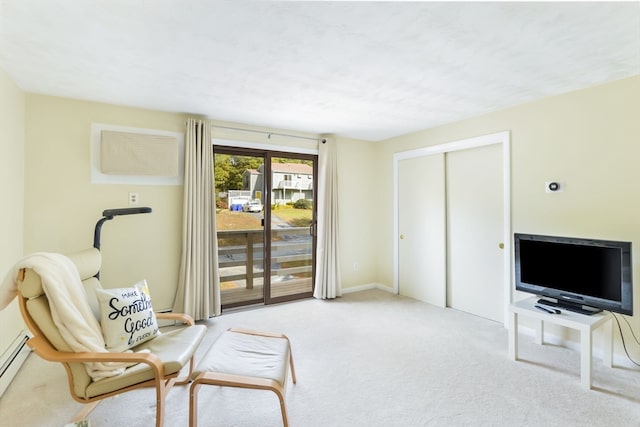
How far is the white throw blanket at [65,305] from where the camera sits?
163cm

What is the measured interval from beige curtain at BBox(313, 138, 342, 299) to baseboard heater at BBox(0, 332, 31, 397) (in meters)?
3.09

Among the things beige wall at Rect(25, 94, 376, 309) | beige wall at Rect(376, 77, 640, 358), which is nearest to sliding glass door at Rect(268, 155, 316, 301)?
beige wall at Rect(25, 94, 376, 309)

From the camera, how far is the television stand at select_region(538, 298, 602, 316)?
257 cm

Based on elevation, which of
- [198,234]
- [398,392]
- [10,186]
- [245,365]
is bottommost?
[398,392]

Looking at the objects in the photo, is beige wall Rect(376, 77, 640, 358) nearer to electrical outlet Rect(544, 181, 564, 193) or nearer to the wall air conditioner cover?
electrical outlet Rect(544, 181, 564, 193)

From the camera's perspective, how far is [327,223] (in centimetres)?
449

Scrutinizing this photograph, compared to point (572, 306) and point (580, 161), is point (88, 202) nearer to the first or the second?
point (572, 306)

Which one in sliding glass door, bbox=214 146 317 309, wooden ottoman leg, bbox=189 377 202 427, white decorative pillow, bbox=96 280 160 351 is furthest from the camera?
sliding glass door, bbox=214 146 317 309

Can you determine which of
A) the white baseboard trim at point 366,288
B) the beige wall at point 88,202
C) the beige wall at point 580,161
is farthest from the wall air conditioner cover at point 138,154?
the beige wall at point 580,161

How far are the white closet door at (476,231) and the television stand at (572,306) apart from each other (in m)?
0.73

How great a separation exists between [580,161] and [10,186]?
4.96 m

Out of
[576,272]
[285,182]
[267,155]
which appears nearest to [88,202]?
[267,155]

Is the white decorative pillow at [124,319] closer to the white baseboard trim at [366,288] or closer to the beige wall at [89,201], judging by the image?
the beige wall at [89,201]

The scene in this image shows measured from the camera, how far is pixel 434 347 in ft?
9.64
